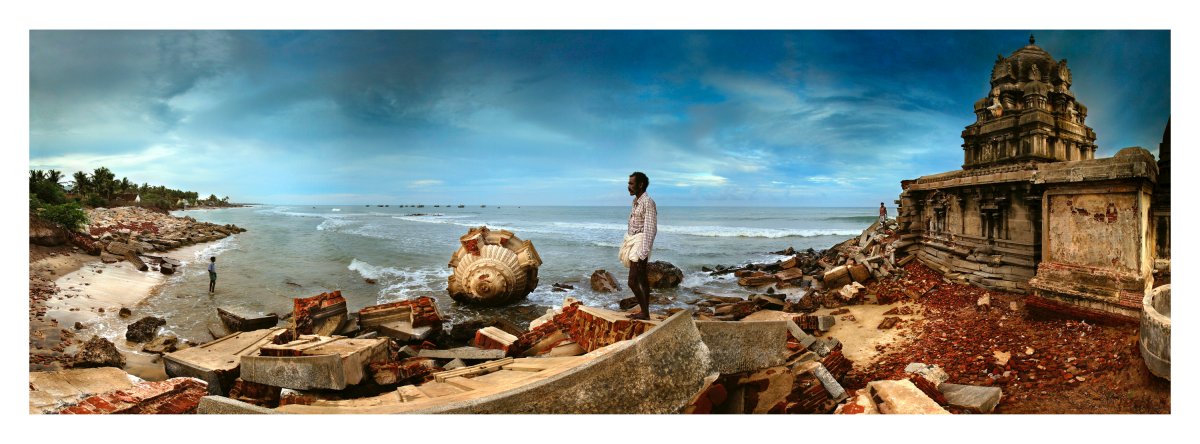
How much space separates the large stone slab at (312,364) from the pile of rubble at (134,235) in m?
7.26

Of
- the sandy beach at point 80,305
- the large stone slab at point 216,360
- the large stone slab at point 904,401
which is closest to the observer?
the large stone slab at point 904,401

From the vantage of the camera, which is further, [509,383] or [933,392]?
[933,392]

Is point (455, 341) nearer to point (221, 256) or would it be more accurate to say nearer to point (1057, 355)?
point (1057, 355)

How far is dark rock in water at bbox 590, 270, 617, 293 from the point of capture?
1032 cm

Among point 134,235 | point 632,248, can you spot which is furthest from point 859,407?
point 134,235

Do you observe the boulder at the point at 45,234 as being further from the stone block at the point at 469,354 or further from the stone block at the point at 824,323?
the stone block at the point at 824,323

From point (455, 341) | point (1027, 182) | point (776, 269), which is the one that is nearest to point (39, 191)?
point (455, 341)

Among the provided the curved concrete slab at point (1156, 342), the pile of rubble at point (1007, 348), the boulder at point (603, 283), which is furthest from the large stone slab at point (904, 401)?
the boulder at point (603, 283)

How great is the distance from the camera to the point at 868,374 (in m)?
3.91

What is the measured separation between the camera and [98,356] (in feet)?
13.9

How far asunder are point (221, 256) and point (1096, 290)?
18.1m

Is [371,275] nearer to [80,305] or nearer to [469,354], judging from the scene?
[80,305]

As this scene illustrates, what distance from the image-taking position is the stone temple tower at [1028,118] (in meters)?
9.16

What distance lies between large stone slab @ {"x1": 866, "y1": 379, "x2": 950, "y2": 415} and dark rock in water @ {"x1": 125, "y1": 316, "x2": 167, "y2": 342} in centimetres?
785
